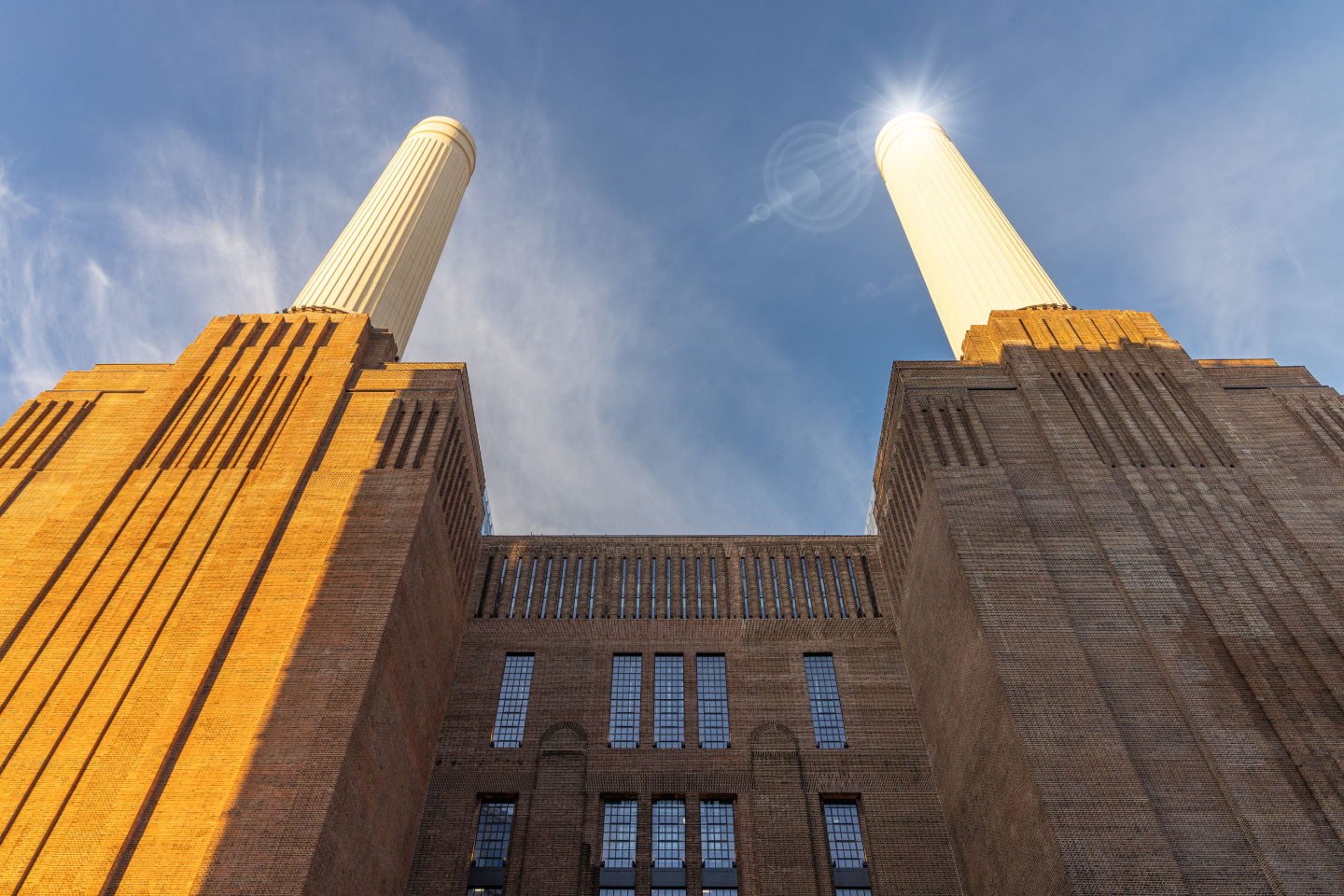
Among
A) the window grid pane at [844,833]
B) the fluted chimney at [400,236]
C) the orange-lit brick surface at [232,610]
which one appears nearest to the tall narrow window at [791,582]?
the window grid pane at [844,833]

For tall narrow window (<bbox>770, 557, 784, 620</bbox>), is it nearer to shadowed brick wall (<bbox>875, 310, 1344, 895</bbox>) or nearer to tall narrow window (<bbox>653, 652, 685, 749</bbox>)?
tall narrow window (<bbox>653, 652, 685, 749</bbox>)

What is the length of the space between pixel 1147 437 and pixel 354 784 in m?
25.9

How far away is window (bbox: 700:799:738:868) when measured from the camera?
25219mm

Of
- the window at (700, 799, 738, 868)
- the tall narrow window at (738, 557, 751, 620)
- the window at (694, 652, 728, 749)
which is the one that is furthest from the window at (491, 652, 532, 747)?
the tall narrow window at (738, 557, 751, 620)

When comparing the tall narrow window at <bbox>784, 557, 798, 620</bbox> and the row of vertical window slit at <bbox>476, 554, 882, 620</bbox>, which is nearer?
the row of vertical window slit at <bbox>476, 554, 882, 620</bbox>

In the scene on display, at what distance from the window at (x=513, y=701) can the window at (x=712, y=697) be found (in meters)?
6.12

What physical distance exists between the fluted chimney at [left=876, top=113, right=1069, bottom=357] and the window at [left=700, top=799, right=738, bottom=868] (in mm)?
23707

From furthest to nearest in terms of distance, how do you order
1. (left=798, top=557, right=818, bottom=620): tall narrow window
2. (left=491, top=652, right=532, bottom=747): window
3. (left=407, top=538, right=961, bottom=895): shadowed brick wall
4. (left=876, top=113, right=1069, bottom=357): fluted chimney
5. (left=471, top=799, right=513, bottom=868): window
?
(left=876, top=113, right=1069, bottom=357): fluted chimney < (left=798, top=557, right=818, bottom=620): tall narrow window < (left=491, top=652, right=532, bottom=747): window < (left=471, top=799, right=513, bottom=868): window < (left=407, top=538, right=961, bottom=895): shadowed brick wall

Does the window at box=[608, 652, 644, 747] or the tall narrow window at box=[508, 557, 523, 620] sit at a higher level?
the tall narrow window at box=[508, 557, 523, 620]

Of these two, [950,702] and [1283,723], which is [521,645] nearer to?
[950,702]

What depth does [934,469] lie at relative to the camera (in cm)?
2666

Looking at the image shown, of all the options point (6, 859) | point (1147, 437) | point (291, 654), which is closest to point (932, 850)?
point (1147, 437)

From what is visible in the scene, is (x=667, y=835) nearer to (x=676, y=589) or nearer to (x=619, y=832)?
(x=619, y=832)

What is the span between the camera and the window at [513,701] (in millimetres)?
28219
